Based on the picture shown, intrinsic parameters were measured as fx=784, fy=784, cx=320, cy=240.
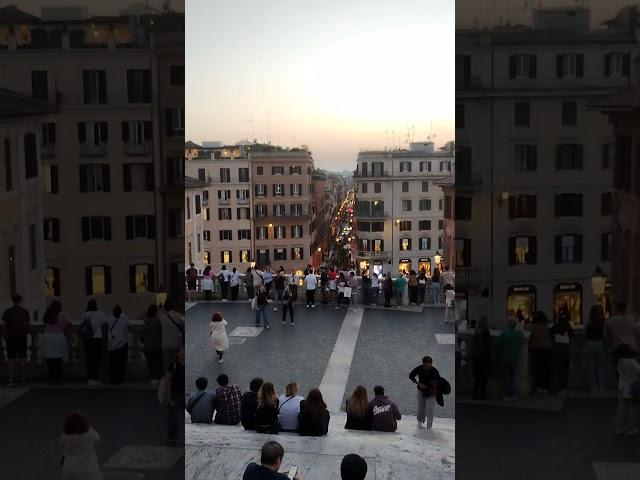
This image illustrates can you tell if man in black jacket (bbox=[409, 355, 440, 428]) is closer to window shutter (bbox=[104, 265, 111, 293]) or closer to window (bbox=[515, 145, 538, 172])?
window (bbox=[515, 145, 538, 172])

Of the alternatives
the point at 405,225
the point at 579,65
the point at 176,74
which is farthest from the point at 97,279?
the point at 405,225

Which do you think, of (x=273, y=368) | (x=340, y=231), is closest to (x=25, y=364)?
(x=273, y=368)

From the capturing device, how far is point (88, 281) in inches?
202

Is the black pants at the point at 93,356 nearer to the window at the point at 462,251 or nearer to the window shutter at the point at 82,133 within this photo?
the window shutter at the point at 82,133

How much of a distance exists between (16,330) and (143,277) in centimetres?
91

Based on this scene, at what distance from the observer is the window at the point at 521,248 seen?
16.1 feet

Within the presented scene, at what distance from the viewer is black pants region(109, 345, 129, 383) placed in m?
5.20

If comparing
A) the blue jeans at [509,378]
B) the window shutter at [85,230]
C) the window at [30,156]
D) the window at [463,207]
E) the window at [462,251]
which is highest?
the window at [30,156]

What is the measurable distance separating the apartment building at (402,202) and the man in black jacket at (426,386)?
2639 cm

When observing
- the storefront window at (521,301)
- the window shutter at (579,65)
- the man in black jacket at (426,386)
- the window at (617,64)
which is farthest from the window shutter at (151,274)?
the window at (617,64)

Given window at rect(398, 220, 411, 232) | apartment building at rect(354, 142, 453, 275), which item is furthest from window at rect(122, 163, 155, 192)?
window at rect(398, 220, 411, 232)

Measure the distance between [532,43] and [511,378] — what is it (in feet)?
7.00

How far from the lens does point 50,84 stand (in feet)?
16.4

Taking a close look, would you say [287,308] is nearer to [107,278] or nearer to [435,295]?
[435,295]
